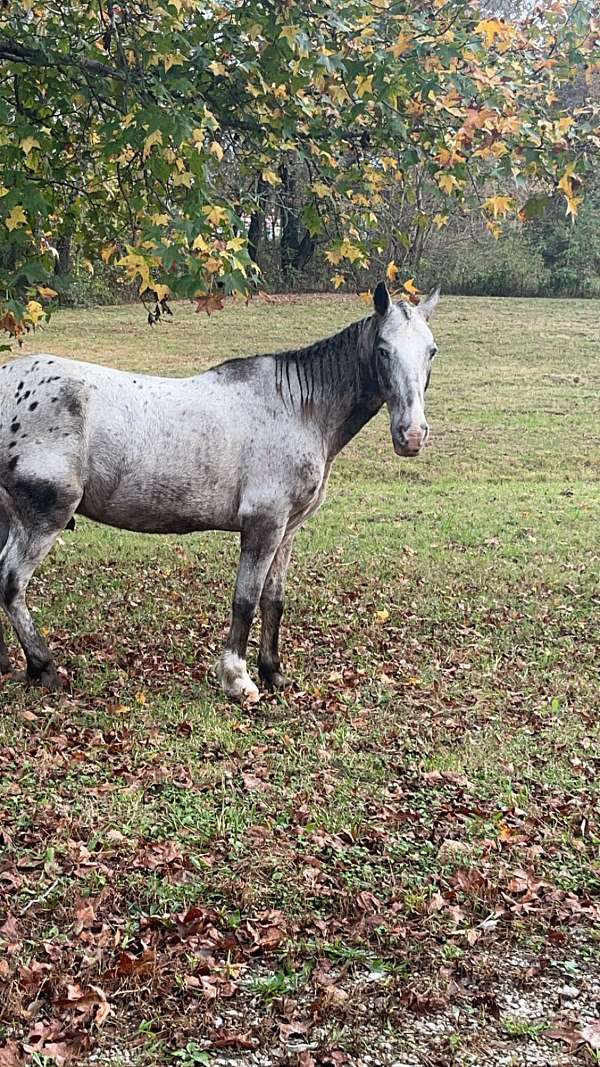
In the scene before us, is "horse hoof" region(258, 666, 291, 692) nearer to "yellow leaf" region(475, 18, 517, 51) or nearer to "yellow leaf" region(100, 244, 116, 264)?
"yellow leaf" region(100, 244, 116, 264)

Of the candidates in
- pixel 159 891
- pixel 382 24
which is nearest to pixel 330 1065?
pixel 159 891

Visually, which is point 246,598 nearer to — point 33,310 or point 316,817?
point 316,817

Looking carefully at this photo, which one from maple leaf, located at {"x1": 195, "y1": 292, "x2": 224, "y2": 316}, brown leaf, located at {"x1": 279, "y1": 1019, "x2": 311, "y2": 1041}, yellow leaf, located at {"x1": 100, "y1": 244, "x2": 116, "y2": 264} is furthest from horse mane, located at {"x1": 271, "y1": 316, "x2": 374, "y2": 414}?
brown leaf, located at {"x1": 279, "y1": 1019, "x2": 311, "y2": 1041}

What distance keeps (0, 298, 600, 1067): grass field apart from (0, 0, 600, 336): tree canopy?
2709 millimetres

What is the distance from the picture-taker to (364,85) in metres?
7.57

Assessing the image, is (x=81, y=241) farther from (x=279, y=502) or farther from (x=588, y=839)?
(x=588, y=839)

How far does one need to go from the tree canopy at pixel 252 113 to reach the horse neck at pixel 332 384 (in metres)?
0.68

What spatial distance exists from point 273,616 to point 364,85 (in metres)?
3.73

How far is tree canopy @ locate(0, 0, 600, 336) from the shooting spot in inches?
278

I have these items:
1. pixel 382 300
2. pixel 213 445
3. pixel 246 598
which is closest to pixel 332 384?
pixel 382 300

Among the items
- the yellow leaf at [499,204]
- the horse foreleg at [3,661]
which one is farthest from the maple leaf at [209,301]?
the horse foreleg at [3,661]

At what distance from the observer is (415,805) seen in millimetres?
5699

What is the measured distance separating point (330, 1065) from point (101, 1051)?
0.77 metres

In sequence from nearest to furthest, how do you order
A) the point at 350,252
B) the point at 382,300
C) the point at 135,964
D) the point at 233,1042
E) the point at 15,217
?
the point at 233,1042, the point at 135,964, the point at 382,300, the point at 15,217, the point at 350,252
